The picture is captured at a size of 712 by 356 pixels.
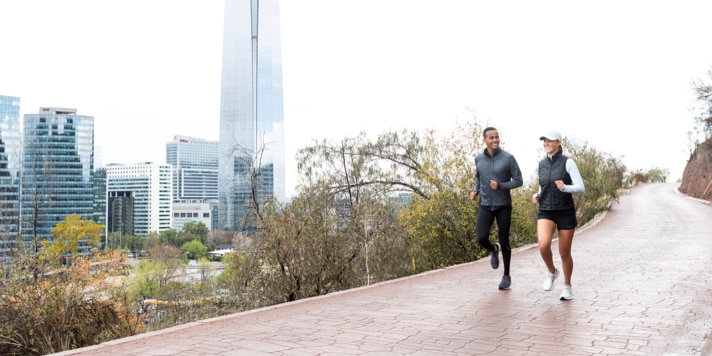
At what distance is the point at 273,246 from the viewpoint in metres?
11.6

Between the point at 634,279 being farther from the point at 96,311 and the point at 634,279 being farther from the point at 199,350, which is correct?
the point at 96,311

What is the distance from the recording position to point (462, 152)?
13.8 m

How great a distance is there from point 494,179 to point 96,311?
19.2ft

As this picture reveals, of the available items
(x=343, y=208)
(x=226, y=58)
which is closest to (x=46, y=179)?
(x=343, y=208)

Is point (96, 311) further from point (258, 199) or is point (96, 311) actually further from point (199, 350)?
point (258, 199)

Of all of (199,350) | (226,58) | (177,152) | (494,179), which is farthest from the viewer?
(177,152)

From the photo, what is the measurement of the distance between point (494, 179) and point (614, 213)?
66.3ft

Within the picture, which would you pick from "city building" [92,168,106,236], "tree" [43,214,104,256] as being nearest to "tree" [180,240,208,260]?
"tree" [43,214,104,256]

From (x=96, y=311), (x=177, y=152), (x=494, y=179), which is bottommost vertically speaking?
(x=96, y=311)

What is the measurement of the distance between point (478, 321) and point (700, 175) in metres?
42.3

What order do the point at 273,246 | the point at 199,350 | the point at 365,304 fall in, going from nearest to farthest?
1. the point at 199,350
2. the point at 365,304
3. the point at 273,246

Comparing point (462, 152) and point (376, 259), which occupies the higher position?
point (462, 152)

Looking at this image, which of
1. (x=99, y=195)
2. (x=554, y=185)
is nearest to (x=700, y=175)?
(x=554, y=185)

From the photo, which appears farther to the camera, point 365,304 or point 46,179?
point 46,179
